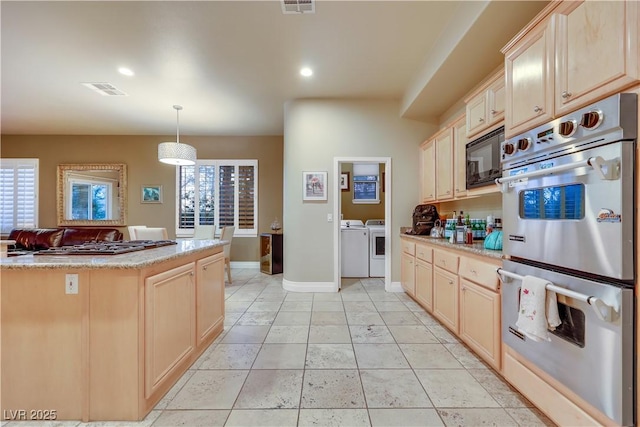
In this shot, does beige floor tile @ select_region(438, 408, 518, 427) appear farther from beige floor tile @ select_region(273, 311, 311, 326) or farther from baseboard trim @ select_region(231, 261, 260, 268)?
baseboard trim @ select_region(231, 261, 260, 268)

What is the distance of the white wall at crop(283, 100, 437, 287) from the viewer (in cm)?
395

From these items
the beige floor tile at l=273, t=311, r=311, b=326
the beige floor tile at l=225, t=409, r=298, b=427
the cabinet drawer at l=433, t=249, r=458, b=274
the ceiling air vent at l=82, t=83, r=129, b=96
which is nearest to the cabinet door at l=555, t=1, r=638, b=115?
the cabinet drawer at l=433, t=249, r=458, b=274

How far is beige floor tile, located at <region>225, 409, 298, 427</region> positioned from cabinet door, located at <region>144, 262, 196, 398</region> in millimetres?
496

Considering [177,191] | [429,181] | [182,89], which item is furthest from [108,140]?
[429,181]

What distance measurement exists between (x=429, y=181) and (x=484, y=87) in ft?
4.72

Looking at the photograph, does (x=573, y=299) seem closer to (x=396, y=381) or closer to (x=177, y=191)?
(x=396, y=381)

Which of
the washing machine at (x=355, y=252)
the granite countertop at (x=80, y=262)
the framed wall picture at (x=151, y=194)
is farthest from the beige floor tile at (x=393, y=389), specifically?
the framed wall picture at (x=151, y=194)

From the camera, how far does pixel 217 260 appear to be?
2.48 meters

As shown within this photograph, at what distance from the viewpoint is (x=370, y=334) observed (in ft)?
8.28

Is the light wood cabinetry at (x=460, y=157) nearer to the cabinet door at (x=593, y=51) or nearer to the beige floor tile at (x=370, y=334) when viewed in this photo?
the cabinet door at (x=593, y=51)

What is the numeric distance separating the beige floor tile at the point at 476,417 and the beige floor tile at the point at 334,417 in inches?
17.6

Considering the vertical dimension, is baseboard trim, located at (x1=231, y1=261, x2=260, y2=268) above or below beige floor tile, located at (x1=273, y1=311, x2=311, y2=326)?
above

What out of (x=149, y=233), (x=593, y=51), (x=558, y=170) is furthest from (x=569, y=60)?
(x=149, y=233)

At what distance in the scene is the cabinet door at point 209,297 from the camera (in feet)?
6.89
